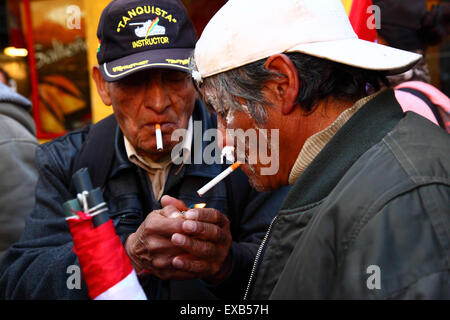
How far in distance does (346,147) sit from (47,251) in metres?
1.44

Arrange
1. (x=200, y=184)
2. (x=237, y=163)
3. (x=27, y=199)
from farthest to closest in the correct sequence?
1. (x=27, y=199)
2. (x=200, y=184)
3. (x=237, y=163)

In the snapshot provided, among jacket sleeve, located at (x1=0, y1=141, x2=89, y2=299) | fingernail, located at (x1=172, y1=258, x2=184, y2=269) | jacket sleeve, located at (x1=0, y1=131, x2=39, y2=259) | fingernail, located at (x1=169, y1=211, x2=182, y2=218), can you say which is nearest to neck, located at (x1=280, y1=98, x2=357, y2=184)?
fingernail, located at (x1=169, y1=211, x2=182, y2=218)

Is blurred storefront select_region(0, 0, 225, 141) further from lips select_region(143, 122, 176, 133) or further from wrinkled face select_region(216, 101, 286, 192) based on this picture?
wrinkled face select_region(216, 101, 286, 192)

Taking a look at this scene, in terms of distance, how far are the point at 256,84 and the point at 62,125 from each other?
15.8 ft

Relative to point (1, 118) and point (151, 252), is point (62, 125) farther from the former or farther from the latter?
point (151, 252)

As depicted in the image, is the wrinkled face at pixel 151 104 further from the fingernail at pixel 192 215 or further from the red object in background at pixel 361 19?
the red object in background at pixel 361 19

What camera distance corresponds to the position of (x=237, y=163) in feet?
5.83

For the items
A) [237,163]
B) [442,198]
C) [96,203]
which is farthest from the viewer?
[237,163]

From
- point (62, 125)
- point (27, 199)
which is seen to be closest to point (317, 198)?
point (27, 199)

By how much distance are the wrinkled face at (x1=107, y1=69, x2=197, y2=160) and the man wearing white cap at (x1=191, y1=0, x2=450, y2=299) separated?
0.45 metres

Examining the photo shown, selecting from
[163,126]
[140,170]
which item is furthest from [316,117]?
[140,170]

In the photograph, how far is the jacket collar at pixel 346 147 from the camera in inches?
51.1

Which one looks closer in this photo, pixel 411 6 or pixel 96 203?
pixel 96 203

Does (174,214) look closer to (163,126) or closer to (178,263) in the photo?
(178,263)
